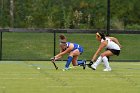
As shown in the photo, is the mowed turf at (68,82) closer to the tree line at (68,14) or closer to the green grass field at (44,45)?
the green grass field at (44,45)

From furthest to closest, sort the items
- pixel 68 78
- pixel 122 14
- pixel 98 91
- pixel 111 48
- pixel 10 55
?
pixel 122 14 < pixel 10 55 < pixel 111 48 < pixel 68 78 < pixel 98 91

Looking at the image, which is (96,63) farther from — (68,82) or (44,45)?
(44,45)

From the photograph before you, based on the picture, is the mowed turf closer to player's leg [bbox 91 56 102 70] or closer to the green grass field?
player's leg [bbox 91 56 102 70]

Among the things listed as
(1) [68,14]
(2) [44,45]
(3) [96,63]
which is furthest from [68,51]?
(1) [68,14]

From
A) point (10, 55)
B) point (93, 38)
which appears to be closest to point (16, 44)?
point (10, 55)

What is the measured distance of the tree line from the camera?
4822cm

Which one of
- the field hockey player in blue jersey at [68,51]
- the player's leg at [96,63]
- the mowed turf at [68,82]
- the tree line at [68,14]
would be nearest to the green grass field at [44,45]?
the tree line at [68,14]

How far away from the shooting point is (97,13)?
4962cm

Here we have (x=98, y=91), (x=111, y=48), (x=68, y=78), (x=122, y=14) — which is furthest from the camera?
(x=122, y=14)

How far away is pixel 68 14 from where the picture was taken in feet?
162

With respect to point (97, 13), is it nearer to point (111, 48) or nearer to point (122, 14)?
point (122, 14)

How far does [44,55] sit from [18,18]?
1532 cm

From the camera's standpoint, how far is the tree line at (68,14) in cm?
4822

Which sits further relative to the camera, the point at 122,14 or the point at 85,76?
the point at 122,14
